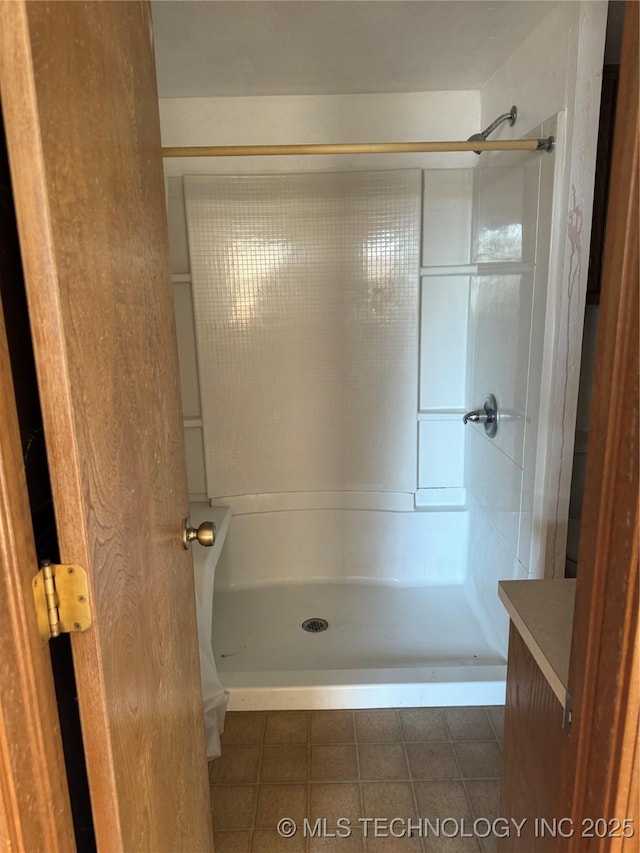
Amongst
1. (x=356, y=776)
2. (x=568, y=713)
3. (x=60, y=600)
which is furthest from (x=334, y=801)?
(x=60, y=600)

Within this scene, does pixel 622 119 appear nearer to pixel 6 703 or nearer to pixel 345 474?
pixel 6 703

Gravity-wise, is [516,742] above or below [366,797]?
above

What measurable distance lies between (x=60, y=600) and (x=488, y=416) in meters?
1.87

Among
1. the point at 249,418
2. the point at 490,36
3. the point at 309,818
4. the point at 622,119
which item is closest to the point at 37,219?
the point at 622,119

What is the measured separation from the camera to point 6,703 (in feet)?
2.09

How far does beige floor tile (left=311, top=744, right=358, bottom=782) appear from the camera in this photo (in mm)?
1802

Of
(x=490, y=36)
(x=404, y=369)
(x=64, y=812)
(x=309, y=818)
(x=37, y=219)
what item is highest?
(x=490, y=36)

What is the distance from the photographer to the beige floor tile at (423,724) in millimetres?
1944

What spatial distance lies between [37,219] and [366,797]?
177 cm

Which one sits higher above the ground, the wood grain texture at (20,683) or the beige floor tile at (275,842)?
the wood grain texture at (20,683)

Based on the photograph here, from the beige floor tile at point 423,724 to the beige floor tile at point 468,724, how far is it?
1.1 inches

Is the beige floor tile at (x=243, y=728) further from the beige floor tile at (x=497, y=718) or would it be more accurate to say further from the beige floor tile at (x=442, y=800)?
the beige floor tile at (x=497, y=718)

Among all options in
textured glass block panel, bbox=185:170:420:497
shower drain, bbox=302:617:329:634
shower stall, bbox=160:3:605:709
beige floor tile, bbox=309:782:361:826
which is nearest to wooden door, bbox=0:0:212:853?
beige floor tile, bbox=309:782:361:826

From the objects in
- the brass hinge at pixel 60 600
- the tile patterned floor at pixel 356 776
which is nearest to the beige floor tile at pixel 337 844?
the tile patterned floor at pixel 356 776
